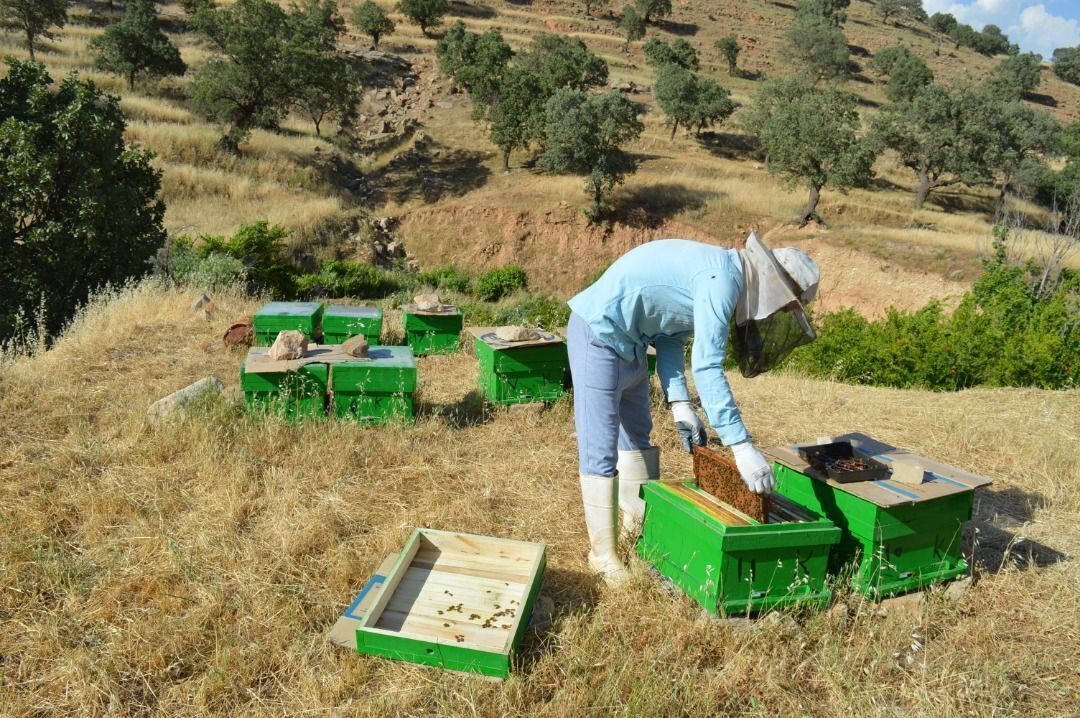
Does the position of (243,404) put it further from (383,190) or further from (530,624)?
(383,190)

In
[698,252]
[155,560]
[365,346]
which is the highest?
[698,252]

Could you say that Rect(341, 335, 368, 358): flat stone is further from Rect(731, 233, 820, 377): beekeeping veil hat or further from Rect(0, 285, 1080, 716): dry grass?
Rect(731, 233, 820, 377): beekeeping veil hat

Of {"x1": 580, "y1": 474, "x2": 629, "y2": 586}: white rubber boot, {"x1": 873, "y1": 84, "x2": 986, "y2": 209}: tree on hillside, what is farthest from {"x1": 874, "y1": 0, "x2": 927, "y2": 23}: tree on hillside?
{"x1": 580, "y1": 474, "x2": 629, "y2": 586}: white rubber boot

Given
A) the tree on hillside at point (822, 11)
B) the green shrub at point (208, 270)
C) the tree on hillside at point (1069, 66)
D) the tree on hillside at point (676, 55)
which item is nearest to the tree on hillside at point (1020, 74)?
the tree on hillside at point (1069, 66)

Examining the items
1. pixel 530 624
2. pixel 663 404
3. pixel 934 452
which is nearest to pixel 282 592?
pixel 530 624

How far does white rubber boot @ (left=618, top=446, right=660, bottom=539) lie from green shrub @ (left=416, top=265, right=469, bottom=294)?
20199 mm

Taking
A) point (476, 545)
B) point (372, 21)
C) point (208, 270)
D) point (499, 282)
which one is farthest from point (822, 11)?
point (476, 545)

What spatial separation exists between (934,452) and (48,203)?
1342 centimetres

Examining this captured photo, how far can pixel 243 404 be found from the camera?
6.33 metres

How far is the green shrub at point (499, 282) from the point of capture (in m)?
25.8

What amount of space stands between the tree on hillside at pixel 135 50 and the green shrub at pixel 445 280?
18.4 metres

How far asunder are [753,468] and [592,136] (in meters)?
27.1

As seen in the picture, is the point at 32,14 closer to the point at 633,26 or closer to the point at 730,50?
the point at 633,26

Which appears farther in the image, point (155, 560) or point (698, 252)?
point (155, 560)
